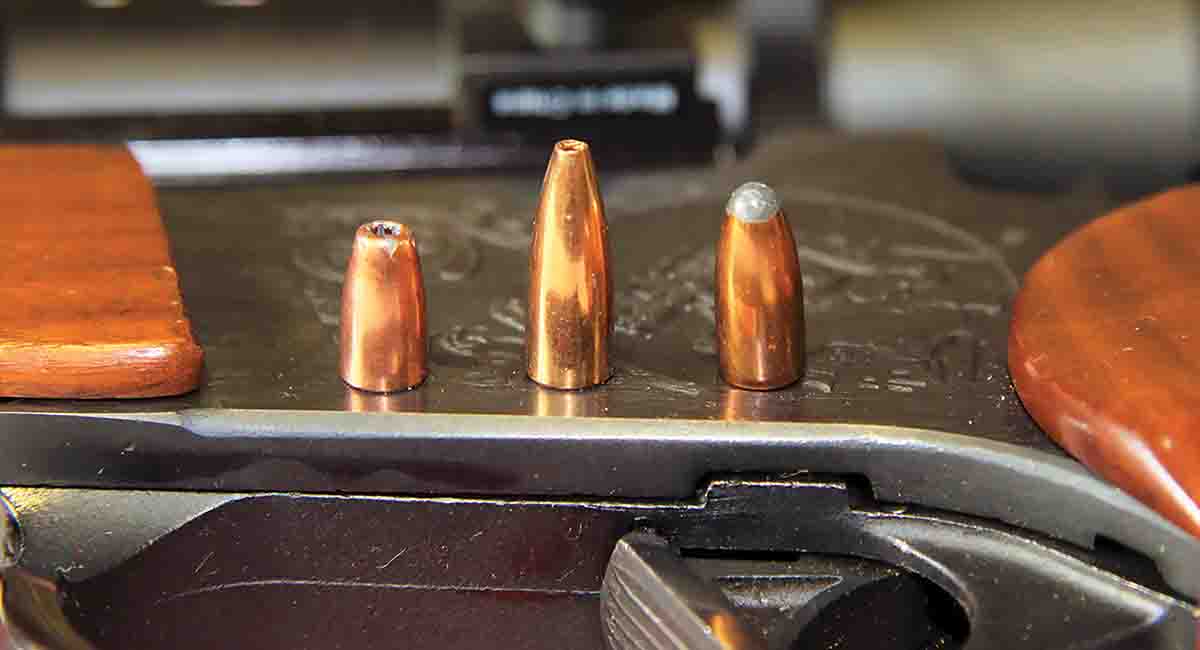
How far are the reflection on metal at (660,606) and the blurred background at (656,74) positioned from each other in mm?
487

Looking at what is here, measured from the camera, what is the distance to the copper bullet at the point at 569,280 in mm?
644

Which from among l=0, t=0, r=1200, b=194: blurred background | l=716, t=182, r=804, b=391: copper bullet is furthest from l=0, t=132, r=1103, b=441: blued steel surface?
l=0, t=0, r=1200, b=194: blurred background

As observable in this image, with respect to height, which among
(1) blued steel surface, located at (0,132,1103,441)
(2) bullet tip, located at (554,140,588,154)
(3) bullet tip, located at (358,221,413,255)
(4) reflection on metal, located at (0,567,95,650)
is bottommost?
(4) reflection on metal, located at (0,567,95,650)

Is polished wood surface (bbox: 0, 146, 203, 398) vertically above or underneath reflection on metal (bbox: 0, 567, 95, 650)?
above

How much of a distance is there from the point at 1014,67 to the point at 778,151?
22 centimetres

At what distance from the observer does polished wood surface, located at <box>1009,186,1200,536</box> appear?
58cm

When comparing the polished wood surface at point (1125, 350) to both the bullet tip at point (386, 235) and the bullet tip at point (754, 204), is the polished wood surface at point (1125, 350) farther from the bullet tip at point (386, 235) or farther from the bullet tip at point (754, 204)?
the bullet tip at point (386, 235)

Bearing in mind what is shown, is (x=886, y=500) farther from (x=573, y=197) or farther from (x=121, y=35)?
(x=121, y=35)

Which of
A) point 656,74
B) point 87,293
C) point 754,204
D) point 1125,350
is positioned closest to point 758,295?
point 754,204

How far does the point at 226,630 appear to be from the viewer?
67cm

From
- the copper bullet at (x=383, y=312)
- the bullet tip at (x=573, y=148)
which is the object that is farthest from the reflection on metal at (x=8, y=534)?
the bullet tip at (x=573, y=148)

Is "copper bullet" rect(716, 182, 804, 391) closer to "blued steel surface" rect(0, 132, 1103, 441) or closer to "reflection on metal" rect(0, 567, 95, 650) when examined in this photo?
"blued steel surface" rect(0, 132, 1103, 441)

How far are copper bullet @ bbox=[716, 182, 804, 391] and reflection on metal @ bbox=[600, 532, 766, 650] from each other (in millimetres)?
77

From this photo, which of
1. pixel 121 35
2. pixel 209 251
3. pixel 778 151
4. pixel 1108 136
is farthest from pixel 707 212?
pixel 121 35
